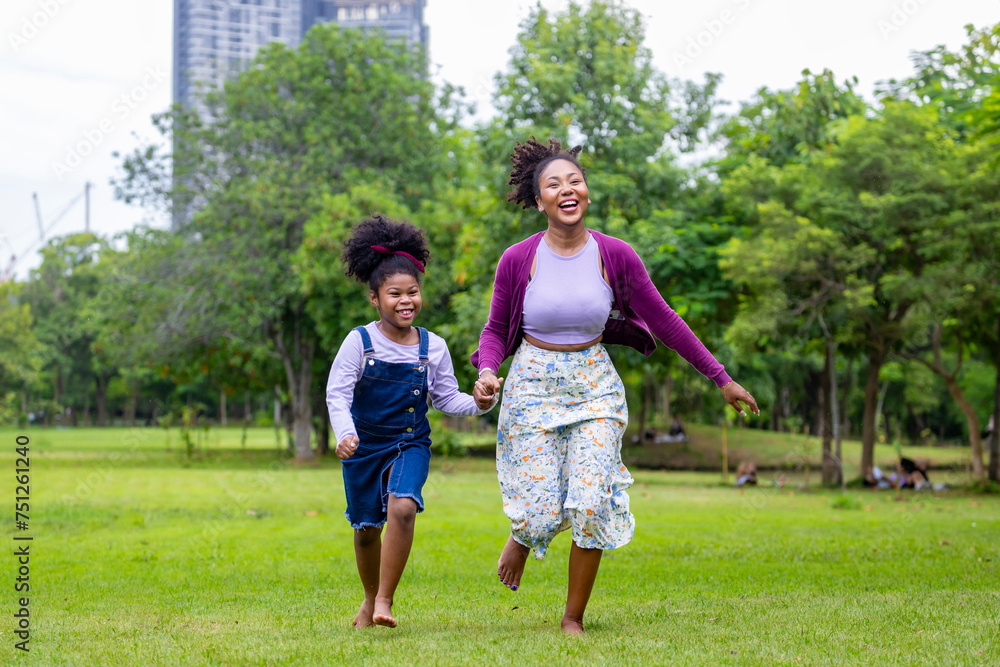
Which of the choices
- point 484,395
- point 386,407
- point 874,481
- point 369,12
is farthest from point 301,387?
point 369,12

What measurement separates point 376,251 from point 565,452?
142 centimetres

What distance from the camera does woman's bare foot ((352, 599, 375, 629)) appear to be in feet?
15.6

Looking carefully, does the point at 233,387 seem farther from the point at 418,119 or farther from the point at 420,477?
the point at 420,477

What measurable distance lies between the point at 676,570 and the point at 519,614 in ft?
7.34

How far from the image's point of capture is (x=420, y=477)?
4.73m

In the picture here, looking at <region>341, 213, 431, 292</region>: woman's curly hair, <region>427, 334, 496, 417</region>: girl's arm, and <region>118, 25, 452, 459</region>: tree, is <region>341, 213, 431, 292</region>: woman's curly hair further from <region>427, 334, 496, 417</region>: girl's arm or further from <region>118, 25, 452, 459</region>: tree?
<region>118, 25, 452, 459</region>: tree

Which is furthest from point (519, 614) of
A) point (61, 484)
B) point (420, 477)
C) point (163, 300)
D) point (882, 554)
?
point (163, 300)

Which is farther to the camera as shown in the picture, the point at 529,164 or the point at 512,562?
the point at 529,164

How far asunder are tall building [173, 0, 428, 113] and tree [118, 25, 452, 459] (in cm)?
10798

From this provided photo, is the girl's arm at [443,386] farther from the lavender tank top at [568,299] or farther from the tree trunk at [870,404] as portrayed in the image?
the tree trunk at [870,404]

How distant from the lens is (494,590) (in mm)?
6160

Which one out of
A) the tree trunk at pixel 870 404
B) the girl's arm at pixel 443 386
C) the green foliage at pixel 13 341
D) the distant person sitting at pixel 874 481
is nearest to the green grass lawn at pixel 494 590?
the girl's arm at pixel 443 386

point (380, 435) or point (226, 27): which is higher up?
point (226, 27)

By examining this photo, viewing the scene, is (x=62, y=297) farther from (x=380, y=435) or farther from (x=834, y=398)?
(x=380, y=435)
